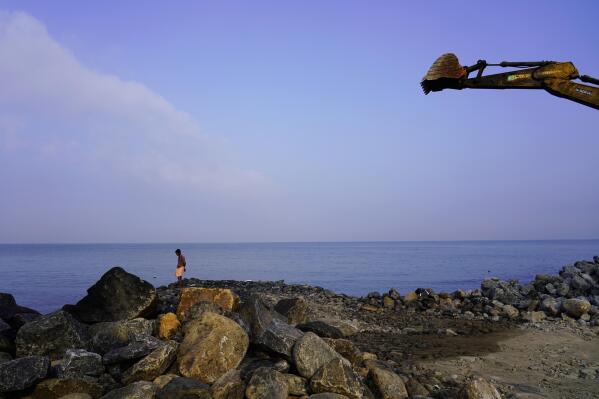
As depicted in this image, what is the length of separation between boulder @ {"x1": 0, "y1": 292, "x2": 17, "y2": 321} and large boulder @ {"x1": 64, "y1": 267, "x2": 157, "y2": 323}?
5.99 ft

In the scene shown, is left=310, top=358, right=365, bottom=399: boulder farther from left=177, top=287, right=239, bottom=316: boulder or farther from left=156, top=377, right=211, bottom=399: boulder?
left=177, top=287, right=239, bottom=316: boulder

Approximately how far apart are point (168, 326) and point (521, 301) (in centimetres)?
1353

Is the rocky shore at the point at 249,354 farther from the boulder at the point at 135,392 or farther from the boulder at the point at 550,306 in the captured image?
the boulder at the point at 550,306

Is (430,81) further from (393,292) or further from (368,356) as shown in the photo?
(393,292)

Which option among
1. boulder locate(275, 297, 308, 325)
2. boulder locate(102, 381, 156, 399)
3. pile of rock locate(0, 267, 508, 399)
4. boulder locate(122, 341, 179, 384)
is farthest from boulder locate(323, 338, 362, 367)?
boulder locate(275, 297, 308, 325)

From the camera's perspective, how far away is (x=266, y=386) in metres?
6.88

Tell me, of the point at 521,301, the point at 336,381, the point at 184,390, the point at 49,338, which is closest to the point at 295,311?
the point at 336,381

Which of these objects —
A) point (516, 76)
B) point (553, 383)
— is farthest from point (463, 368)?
point (516, 76)

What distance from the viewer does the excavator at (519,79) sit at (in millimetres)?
7664

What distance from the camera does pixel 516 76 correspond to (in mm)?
7922

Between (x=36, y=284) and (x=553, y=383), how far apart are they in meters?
44.9

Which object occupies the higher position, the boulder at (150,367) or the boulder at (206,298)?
the boulder at (206,298)

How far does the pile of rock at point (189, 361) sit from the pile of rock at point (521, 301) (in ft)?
27.7

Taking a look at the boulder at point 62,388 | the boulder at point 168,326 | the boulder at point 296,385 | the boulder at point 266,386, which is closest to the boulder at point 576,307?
the boulder at point 296,385
